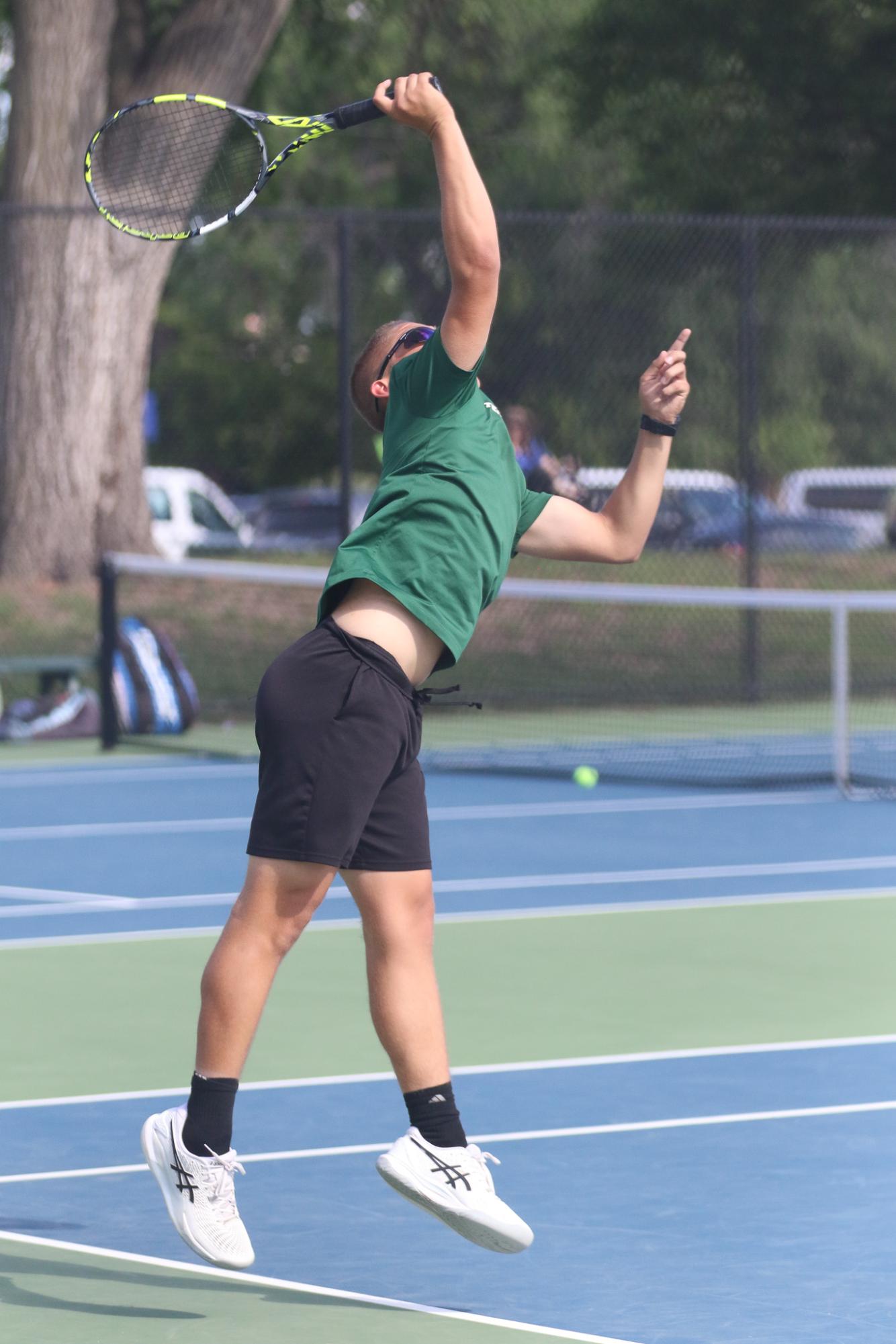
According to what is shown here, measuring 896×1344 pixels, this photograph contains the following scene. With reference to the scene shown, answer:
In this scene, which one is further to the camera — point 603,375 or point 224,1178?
point 603,375

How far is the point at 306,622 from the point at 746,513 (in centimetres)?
305

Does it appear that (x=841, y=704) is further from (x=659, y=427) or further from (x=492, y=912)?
(x=659, y=427)

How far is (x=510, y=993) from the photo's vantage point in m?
6.80

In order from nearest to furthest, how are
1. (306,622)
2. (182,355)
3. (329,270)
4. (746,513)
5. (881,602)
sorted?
(881,602)
(746,513)
(306,622)
(182,355)
(329,270)

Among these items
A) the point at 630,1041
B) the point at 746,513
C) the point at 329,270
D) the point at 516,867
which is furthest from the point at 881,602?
the point at 329,270

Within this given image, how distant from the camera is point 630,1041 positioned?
6.14m

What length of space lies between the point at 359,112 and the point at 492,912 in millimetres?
4497

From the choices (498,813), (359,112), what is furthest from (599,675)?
(359,112)

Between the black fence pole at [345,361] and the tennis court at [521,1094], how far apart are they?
4.19 m

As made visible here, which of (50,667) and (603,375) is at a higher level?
(603,375)

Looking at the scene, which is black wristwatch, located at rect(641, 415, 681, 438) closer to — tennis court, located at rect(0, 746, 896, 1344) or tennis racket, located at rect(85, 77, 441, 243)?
tennis racket, located at rect(85, 77, 441, 243)

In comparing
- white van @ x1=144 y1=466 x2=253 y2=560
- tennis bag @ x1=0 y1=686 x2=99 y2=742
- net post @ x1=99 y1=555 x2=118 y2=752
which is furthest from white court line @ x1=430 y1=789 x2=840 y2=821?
white van @ x1=144 y1=466 x2=253 y2=560

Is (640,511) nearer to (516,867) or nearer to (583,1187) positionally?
(583,1187)

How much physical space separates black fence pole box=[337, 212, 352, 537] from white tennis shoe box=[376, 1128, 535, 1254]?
1013 centimetres
